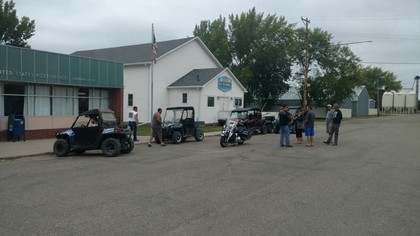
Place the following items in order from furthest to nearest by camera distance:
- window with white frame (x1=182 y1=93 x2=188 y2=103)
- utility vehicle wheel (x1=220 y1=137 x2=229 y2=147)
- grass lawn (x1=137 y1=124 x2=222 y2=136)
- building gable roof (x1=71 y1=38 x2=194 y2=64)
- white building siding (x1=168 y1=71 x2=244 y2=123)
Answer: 1. building gable roof (x1=71 y1=38 x2=194 y2=64)
2. window with white frame (x1=182 y1=93 x2=188 y2=103)
3. white building siding (x1=168 y1=71 x2=244 y2=123)
4. grass lawn (x1=137 y1=124 x2=222 y2=136)
5. utility vehicle wheel (x1=220 y1=137 x2=229 y2=147)

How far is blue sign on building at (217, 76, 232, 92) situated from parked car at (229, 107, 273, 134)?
8570 millimetres

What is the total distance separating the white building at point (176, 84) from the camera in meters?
31.2

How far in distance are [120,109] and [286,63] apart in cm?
2862

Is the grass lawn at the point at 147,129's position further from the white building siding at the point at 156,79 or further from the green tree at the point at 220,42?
the green tree at the point at 220,42

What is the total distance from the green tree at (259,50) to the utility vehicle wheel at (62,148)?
32487 millimetres

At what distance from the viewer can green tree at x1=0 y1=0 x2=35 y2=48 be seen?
1704 inches

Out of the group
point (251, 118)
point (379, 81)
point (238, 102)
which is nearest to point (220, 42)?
point (238, 102)

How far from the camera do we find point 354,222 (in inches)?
223

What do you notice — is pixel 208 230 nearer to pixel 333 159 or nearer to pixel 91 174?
pixel 91 174

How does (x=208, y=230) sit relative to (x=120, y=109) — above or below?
below

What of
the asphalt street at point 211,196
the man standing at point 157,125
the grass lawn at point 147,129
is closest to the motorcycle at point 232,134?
the man standing at point 157,125

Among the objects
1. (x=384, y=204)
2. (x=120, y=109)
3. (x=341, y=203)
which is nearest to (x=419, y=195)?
(x=384, y=204)

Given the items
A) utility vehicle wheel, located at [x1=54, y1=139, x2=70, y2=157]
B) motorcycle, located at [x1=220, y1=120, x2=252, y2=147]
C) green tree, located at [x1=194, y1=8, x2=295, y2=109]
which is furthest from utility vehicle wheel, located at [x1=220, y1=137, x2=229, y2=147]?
green tree, located at [x1=194, y1=8, x2=295, y2=109]

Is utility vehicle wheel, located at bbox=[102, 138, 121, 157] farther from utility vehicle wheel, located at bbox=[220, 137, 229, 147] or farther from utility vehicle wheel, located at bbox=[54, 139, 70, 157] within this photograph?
utility vehicle wheel, located at bbox=[220, 137, 229, 147]
